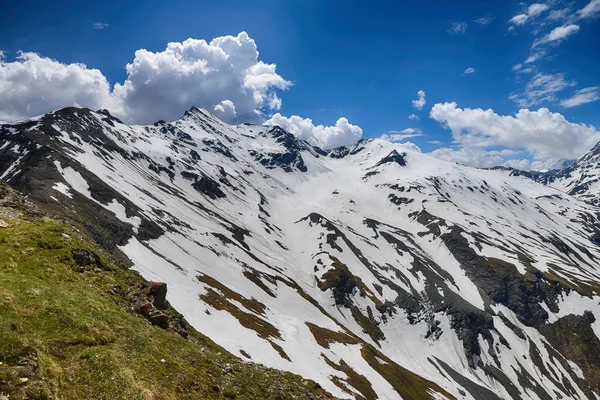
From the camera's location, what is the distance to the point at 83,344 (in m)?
15.4

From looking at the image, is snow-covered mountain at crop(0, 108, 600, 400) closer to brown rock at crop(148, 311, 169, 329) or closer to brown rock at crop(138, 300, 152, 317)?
brown rock at crop(148, 311, 169, 329)

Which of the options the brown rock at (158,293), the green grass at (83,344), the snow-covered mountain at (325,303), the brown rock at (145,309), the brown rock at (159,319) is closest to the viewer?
the green grass at (83,344)

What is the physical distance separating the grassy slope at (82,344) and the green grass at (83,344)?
0.04 meters

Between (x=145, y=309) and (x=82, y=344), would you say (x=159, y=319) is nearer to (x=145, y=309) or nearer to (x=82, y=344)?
(x=145, y=309)

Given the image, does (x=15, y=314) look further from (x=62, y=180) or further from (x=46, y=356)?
(x=62, y=180)

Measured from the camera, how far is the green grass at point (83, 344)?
12.4 meters

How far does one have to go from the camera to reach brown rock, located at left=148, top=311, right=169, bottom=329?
2330 cm

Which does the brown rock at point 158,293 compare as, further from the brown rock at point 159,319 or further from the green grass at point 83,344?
the brown rock at point 159,319

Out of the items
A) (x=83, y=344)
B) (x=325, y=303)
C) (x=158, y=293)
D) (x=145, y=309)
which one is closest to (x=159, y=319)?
(x=145, y=309)

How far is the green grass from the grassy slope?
0.04 metres

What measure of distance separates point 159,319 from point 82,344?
8.49 meters

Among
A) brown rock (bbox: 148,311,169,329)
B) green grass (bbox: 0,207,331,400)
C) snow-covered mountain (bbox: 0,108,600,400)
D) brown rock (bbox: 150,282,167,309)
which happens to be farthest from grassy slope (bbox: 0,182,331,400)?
snow-covered mountain (bbox: 0,108,600,400)

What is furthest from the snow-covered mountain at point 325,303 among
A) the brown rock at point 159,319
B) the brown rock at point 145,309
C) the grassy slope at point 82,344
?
the grassy slope at point 82,344

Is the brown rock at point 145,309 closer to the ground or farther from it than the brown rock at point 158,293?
closer to the ground
